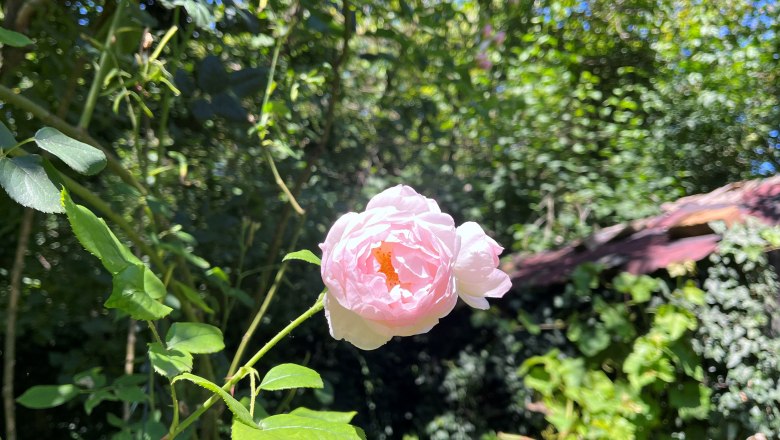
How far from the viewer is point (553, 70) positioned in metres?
4.21

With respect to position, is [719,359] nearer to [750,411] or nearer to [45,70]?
[750,411]

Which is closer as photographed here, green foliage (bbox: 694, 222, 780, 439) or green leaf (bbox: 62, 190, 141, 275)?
green leaf (bbox: 62, 190, 141, 275)

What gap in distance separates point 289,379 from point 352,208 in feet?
6.25

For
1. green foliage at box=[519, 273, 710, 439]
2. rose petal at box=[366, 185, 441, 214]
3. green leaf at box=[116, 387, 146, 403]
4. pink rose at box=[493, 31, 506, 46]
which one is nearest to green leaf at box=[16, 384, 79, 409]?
green leaf at box=[116, 387, 146, 403]

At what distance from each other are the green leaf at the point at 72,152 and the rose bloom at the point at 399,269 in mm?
256

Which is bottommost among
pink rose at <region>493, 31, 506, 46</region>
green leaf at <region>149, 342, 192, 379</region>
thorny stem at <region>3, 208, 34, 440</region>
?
thorny stem at <region>3, 208, 34, 440</region>

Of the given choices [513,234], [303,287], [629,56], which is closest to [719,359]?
[303,287]

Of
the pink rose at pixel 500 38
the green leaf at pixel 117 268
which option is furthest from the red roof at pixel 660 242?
the green leaf at pixel 117 268

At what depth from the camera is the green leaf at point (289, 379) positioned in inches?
21.4

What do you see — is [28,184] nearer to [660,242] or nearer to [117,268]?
[117,268]

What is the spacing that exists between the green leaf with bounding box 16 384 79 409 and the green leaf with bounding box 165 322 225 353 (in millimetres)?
480

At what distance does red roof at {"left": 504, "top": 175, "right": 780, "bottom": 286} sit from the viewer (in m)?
2.02

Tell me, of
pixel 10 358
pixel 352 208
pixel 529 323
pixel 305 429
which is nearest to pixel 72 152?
pixel 305 429

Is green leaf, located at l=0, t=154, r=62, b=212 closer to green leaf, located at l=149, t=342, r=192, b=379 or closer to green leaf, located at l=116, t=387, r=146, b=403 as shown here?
green leaf, located at l=149, t=342, r=192, b=379
